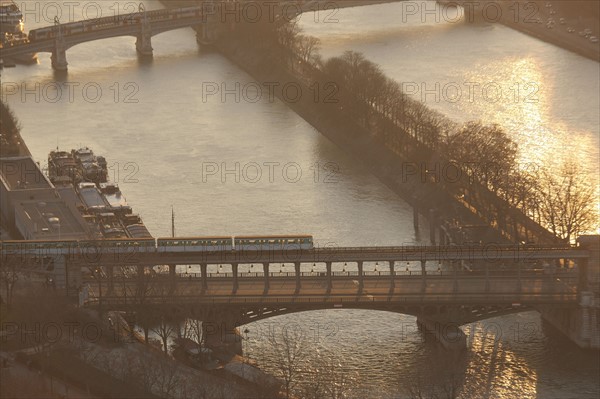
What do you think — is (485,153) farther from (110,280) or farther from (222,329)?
(110,280)

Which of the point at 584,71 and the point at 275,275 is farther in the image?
the point at 584,71

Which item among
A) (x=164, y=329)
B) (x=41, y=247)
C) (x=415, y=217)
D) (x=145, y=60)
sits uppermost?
(x=41, y=247)

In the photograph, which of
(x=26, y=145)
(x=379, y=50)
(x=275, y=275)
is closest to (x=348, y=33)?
(x=379, y=50)

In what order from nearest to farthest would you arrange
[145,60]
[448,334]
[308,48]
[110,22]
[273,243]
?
[448,334], [273,243], [308,48], [145,60], [110,22]

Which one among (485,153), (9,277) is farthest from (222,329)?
(485,153)

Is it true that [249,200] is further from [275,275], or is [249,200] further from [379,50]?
[379,50]

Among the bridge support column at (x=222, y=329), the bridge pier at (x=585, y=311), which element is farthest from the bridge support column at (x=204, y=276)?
the bridge pier at (x=585, y=311)

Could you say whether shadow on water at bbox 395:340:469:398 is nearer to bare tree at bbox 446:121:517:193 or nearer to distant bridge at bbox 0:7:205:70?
bare tree at bbox 446:121:517:193

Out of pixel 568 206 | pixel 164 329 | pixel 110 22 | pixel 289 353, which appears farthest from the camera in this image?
pixel 110 22
